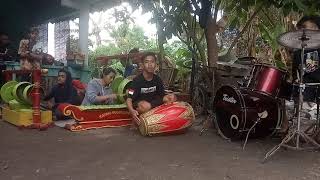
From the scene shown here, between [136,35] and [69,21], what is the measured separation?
35.8 ft

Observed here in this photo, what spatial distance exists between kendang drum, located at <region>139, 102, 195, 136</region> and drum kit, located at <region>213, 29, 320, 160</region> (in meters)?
0.47

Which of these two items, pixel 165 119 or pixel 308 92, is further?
pixel 165 119

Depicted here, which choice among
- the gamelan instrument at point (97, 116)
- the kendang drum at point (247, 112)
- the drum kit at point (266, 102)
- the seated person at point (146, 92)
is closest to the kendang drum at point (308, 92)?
the drum kit at point (266, 102)

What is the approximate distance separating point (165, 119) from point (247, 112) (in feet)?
3.71

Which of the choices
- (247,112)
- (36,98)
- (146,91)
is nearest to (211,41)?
(146,91)

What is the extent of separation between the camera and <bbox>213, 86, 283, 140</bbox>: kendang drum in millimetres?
5078

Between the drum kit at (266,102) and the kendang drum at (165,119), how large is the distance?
1.54ft

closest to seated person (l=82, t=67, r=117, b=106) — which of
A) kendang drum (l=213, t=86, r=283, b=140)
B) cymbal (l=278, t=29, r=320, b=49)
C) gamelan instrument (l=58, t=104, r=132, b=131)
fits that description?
gamelan instrument (l=58, t=104, r=132, b=131)

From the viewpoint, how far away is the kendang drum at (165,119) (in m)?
5.47

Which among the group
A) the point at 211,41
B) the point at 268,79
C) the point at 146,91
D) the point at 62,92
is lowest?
the point at 62,92

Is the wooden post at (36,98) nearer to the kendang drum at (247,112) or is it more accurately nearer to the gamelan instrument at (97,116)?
the gamelan instrument at (97,116)

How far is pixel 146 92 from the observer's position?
594 cm

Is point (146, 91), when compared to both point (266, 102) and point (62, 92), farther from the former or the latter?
point (62, 92)

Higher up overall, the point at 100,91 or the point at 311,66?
the point at 311,66
